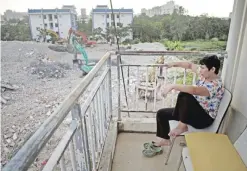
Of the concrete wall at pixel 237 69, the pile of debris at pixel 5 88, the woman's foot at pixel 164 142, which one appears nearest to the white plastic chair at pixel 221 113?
the concrete wall at pixel 237 69

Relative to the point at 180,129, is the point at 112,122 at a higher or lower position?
lower

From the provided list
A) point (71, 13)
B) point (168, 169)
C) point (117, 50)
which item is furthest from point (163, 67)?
point (71, 13)

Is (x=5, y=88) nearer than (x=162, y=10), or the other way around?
(x=162, y=10)

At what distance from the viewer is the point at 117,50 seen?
2057 mm

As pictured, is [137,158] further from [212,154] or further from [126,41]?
[126,41]

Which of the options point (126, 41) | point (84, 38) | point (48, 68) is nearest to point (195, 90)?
point (126, 41)

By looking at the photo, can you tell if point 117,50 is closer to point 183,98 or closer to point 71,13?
point 183,98

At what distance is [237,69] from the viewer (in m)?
1.78

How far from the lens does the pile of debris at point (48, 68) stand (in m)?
3.87

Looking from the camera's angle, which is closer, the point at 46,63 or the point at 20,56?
the point at 20,56

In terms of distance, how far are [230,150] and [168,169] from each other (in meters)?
0.67

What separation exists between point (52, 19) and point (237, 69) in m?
2.62

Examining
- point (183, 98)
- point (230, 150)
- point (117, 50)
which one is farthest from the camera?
point (117, 50)

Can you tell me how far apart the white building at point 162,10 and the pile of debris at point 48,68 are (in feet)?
6.14
